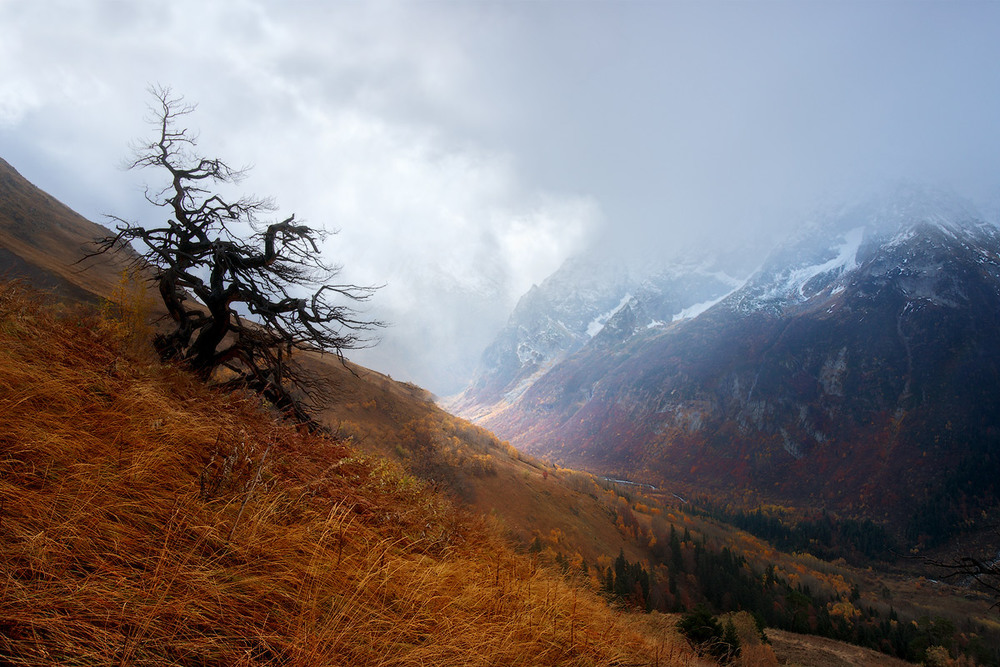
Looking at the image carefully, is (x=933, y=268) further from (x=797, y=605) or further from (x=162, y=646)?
(x=162, y=646)

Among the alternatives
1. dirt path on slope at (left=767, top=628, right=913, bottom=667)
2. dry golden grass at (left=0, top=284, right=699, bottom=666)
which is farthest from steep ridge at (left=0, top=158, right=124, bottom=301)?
dirt path on slope at (left=767, top=628, right=913, bottom=667)

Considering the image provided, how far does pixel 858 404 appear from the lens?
143 metres

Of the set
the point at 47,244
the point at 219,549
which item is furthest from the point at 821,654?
the point at 47,244

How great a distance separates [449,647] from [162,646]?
1.38m

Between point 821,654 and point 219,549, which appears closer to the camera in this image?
point 219,549

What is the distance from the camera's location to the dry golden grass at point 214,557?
5.71ft

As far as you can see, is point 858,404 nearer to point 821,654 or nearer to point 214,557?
point 821,654

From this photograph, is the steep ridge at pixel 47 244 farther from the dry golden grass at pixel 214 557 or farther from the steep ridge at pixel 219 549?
the dry golden grass at pixel 214 557

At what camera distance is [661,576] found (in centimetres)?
4894

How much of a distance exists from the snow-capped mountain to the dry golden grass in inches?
5865

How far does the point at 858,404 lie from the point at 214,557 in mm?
191614

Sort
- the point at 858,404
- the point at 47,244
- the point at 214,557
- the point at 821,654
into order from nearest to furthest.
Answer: the point at 214,557
the point at 47,244
the point at 821,654
the point at 858,404

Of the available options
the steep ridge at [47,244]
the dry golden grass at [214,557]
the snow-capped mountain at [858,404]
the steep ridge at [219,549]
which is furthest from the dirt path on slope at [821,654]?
the snow-capped mountain at [858,404]

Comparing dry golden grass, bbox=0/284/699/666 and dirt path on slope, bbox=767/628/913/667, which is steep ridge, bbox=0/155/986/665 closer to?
dry golden grass, bbox=0/284/699/666
